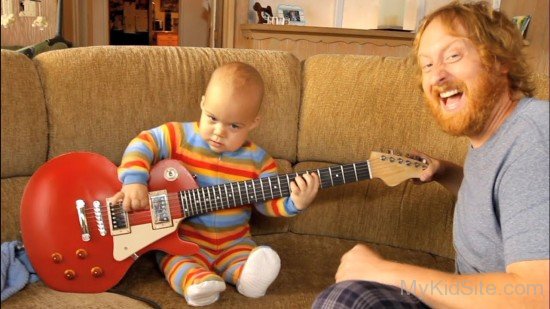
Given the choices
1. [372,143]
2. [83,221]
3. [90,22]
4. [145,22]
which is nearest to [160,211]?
[83,221]

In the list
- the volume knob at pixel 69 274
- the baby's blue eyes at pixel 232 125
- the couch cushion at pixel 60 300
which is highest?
the baby's blue eyes at pixel 232 125

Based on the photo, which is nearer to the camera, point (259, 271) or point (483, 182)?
point (483, 182)

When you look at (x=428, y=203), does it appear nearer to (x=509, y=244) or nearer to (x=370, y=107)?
(x=370, y=107)

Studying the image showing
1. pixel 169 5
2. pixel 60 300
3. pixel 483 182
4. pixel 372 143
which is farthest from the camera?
pixel 169 5

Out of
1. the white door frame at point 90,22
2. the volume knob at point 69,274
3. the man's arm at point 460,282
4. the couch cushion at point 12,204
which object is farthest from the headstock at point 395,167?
the white door frame at point 90,22

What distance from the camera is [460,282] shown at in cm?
90

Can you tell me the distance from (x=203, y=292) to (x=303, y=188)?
0.36 metres

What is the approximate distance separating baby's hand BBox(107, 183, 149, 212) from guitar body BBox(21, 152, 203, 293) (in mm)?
27

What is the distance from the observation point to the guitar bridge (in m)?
1.29

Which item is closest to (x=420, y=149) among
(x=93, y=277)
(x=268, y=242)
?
(x=268, y=242)

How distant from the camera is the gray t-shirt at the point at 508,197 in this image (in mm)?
817

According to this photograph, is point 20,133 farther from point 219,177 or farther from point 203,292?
point 203,292

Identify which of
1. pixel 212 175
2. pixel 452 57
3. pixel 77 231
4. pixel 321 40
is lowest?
pixel 77 231

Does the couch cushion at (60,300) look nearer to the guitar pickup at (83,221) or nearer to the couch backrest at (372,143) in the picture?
the guitar pickup at (83,221)
